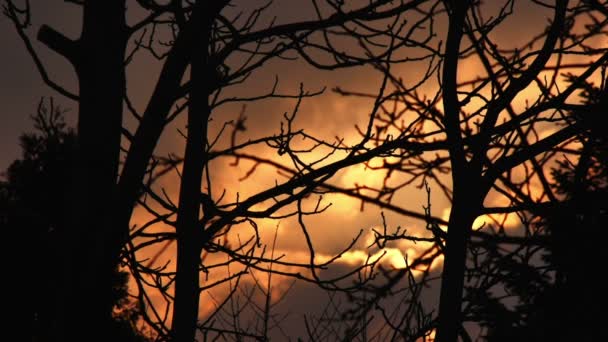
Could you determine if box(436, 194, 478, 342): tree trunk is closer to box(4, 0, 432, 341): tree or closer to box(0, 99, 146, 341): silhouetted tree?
box(4, 0, 432, 341): tree

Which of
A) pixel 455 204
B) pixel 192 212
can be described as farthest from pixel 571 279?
pixel 192 212

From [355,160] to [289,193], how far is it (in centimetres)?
54

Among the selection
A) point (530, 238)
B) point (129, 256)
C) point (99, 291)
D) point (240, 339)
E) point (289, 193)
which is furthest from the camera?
point (240, 339)

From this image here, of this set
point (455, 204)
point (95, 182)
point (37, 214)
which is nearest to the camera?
→ point (95, 182)

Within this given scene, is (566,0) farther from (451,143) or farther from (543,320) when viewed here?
(543,320)

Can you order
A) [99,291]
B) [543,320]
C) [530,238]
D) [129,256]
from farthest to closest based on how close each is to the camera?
[543,320] → [530,238] → [129,256] → [99,291]

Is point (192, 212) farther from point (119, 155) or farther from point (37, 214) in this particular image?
point (37, 214)

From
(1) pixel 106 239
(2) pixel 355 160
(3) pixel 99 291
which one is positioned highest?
(2) pixel 355 160

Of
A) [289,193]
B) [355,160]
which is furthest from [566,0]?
[289,193]

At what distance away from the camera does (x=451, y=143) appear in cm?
449

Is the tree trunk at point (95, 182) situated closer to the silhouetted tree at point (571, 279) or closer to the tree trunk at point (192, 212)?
the tree trunk at point (192, 212)

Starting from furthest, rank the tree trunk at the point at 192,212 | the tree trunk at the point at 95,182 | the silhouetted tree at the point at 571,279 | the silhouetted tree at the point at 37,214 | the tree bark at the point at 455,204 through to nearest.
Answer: the silhouetted tree at the point at 37,214 < the silhouetted tree at the point at 571,279 < the tree trunk at the point at 192,212 < the tree bark at the point at 455,204 < the tree trunk at the point at 95,182

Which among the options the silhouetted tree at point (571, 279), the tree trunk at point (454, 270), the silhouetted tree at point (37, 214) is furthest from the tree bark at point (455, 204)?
the silhouetted tree at point (37, 214)

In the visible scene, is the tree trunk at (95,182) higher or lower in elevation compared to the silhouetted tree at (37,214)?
lower
